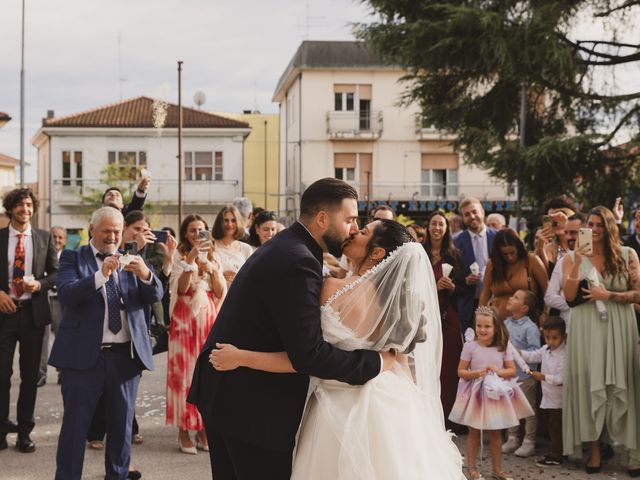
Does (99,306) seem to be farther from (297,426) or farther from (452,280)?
(452,280)

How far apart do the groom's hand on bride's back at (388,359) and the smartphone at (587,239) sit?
10.3 ft

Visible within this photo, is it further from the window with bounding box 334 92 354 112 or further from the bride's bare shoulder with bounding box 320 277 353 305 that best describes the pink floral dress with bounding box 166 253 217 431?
the window with bounding box 334 92 354 112

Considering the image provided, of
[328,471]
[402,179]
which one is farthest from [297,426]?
[402,179]

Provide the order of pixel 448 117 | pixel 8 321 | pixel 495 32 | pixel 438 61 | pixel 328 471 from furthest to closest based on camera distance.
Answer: pixel 448 117 < pixel 438 61 < pixel 495 32 < pixel 8 321 < pixel 328 471

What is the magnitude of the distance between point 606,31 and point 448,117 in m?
3.75

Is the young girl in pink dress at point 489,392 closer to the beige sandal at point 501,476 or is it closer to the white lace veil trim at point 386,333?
the beige sandal at point 501,476

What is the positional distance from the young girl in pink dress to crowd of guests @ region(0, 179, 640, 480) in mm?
11

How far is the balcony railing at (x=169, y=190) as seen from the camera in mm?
44031

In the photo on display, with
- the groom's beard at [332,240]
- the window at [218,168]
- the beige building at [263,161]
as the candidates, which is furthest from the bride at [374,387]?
the beige building at [263,161]

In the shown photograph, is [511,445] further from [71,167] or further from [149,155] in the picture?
[71,167]

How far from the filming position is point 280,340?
12.1 feet

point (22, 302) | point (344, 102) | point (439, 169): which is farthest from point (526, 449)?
point (344, 102)

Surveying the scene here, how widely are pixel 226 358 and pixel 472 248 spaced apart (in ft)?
18.8

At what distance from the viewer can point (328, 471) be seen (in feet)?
12.1
